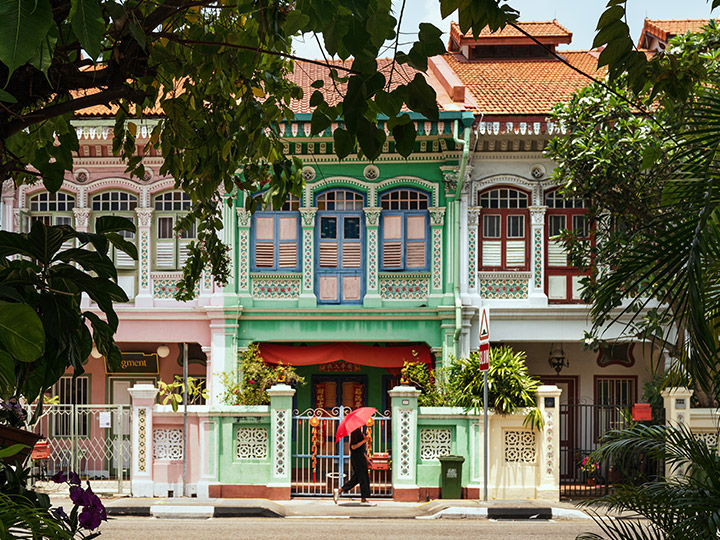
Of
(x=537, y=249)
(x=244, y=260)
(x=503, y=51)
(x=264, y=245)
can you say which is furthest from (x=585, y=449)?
(x=503, y=51)

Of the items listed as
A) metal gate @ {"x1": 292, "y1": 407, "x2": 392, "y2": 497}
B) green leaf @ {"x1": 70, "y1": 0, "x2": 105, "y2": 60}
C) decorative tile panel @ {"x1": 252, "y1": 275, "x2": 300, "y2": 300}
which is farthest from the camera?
decorative tile panel @ {"x1": 252, "y1": 275, "x2": 300, "y2": 300}

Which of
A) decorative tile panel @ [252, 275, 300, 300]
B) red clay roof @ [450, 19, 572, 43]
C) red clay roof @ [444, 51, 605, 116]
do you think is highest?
red clay roof @ [450, 19, 572, 43]

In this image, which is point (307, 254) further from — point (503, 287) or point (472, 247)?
point (503, 287)

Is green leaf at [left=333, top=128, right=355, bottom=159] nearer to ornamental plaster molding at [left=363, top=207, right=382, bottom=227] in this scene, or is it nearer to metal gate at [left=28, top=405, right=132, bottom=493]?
metal gate at [left=28, top=405, right=132, bottom=493]

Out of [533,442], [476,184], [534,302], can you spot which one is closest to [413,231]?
[476,184]

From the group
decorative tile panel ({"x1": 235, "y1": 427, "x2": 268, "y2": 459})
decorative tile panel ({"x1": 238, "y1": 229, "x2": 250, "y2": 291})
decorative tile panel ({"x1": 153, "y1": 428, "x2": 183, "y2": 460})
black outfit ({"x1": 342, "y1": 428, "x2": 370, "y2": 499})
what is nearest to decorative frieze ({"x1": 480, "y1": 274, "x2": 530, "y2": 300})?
decorative tile panel ({"x1": 238, "y1": 229, "x2": 250, "y2": 291})

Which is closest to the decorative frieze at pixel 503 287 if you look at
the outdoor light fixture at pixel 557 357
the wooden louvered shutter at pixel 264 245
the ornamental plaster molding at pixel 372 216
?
the outdoor light fixture at pixel 557 357

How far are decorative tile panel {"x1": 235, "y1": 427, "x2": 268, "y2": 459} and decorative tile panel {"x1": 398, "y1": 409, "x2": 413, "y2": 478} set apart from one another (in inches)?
86.6

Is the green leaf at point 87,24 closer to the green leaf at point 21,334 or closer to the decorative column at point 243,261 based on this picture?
the green leaf at point 21,334

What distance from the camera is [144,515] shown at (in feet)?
47.2

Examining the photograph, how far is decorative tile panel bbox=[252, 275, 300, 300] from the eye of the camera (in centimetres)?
1914

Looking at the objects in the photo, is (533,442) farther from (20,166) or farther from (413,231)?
(20,166)

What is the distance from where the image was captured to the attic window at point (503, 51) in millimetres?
24391

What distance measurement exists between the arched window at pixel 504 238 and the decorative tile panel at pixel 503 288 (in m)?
0.24
